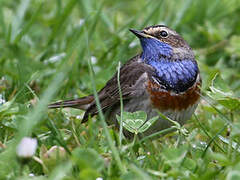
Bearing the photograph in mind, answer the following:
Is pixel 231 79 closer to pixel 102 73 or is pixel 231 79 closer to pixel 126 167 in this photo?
pixel 102 73

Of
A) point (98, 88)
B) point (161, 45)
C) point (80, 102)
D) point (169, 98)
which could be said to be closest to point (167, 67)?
point (161, 45)

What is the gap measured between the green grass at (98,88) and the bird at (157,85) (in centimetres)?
15

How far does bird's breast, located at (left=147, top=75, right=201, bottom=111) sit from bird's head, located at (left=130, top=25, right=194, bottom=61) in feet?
1.46

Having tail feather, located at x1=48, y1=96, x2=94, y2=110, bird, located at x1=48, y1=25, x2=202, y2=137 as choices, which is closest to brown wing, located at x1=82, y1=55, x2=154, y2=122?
bird, located at x1=48, y1=25, x2=202, y2=137

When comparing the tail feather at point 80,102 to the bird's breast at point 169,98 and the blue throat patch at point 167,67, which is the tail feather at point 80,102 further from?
the bird's breast at point 169,98

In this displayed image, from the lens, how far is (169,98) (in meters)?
5.32

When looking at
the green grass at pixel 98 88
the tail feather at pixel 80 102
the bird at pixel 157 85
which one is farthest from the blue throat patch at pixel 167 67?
the tail feather at pixel 80 102

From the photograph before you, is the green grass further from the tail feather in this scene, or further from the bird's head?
the bird's head

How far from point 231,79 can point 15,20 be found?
283 cm

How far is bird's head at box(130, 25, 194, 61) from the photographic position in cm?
574

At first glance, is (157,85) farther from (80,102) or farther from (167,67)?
(80,102)

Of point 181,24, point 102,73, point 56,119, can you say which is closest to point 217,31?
point 181,24

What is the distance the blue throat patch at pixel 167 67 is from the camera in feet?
17.9

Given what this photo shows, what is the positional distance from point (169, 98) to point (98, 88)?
4.85 feet
